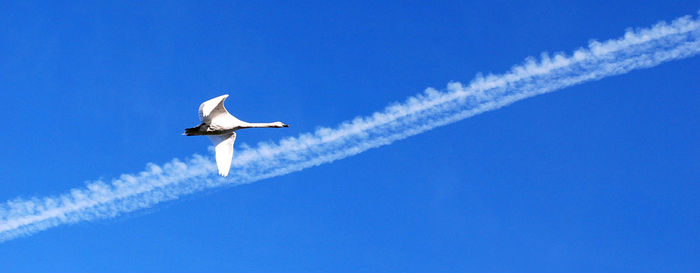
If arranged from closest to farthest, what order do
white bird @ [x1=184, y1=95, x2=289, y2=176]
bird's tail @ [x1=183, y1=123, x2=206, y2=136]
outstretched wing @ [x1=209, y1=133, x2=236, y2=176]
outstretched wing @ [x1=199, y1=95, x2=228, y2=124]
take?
1. outstretched wing @ [x1=199, y1=95, x2=228, y2=124]
2. white bird @ [x1=184, y1=95, x2=289, y2=176]
3. bird's tail @ [x1=183, y1=123, x2=206, y2=136]
4. outstretched wing @ [x1=209, y1=133, x2=236, y2=176]

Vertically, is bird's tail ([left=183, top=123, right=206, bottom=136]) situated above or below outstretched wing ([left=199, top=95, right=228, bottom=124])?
above

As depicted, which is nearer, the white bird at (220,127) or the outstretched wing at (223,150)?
the white bird at (220,127)

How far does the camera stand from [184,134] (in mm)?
71562

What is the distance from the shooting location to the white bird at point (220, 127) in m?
67.1

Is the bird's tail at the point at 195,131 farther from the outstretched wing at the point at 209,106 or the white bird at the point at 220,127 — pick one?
the outstretched wing at the point at 209,106

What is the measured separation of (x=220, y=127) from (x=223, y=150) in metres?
2.76

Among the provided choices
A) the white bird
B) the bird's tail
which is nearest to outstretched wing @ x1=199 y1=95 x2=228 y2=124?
the white bird

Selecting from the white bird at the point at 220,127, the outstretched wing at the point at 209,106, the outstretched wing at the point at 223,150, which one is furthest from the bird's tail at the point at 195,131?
the outstretched wing at the point at 209,106

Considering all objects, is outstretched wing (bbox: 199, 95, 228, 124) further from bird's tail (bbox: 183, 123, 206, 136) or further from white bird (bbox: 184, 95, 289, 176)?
bird's tail (bbox: 183, 123, 206, 136)

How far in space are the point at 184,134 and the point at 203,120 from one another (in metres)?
3.00

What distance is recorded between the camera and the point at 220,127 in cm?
7131

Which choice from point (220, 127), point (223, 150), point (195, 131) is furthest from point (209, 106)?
point (223, 150)

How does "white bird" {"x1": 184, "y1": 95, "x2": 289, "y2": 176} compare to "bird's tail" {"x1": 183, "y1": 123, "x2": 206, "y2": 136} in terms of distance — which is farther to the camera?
"bird's tail" {"x1": 183, "y1": 123, "x2": 206, "y2": 136}

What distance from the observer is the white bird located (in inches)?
2643
